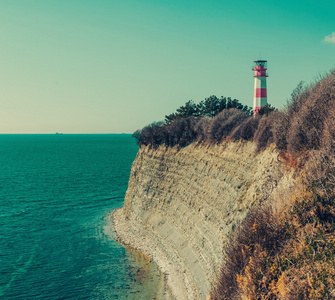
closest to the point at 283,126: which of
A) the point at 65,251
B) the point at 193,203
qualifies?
the point at 193,203

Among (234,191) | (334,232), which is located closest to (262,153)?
(234,191)

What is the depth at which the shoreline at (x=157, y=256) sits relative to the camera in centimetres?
2412

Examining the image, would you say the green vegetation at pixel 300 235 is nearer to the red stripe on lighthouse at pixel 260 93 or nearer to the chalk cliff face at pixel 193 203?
the chalk cliff face at pixel 193 203

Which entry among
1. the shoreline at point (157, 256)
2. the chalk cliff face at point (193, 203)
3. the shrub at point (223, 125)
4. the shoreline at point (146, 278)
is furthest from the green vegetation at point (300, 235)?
the shrub at point (223, 125)

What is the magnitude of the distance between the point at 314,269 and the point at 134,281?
63.0 feet

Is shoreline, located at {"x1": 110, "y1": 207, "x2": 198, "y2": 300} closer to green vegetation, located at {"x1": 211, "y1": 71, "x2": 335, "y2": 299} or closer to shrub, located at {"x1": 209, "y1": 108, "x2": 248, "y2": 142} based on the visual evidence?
green vegetation, located at {"x1": 211, "y1": 71, "x2": 335, "y2": 299}

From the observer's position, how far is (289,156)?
1923 cm

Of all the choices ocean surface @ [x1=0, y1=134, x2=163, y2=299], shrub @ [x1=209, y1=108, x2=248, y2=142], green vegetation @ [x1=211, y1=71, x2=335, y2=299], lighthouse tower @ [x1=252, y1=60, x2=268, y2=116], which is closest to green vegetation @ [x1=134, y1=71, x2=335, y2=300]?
green vegetation @ [x1=211, y1=71, x2=335, y2=299]

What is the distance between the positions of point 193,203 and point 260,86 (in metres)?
20.5

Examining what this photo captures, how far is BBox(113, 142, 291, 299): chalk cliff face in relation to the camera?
2183 cm

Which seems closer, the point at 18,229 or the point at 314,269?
the point at 314,269

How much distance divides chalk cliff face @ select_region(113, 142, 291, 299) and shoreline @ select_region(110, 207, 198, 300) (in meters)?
0.09

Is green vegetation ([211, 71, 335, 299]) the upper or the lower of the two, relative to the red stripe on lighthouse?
lower

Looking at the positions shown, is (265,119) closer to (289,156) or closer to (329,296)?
(289,156)
